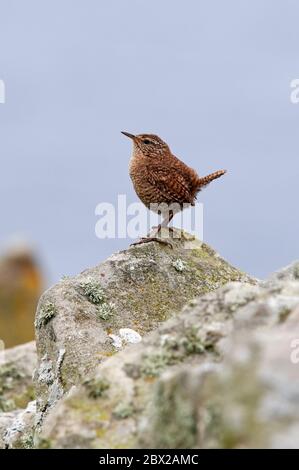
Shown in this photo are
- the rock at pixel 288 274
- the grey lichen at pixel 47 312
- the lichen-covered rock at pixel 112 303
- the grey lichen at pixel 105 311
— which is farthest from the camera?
the grey lichen at pixel 105 311

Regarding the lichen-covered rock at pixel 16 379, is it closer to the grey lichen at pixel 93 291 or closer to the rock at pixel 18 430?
the rock at pixel 18 430

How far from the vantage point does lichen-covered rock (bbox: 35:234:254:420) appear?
7.85 m

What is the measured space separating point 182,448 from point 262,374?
785mm

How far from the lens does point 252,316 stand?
4133 millimetres

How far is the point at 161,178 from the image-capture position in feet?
36.0

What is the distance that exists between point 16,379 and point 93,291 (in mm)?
3611

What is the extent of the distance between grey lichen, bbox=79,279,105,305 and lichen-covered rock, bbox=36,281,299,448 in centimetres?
368

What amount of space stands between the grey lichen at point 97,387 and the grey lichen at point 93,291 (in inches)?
152

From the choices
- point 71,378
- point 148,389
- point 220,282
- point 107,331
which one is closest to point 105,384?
point 148,389

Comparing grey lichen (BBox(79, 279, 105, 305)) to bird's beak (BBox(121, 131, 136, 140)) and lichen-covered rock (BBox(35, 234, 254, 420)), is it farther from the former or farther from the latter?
bird's beak (BBox(121, 131, 136, 140))

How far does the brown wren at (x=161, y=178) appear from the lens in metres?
10.9

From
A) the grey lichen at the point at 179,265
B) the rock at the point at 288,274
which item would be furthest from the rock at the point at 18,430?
the rock at the point at 288,274

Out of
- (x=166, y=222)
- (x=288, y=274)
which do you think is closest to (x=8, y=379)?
(x=166, y=222)
